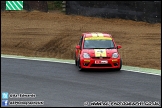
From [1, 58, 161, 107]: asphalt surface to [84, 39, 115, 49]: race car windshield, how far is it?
1.09 meters

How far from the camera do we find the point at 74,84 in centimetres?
1656

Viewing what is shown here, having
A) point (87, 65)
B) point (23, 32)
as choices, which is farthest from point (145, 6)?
point (87, 65)

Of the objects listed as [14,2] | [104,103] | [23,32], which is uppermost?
[14,2]

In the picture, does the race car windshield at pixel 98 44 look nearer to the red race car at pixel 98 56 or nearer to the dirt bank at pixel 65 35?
the red race car at pixel 98 56

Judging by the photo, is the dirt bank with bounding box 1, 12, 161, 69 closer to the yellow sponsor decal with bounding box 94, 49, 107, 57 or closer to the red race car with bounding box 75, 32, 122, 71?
the red race car with bounding box 75, 32, 122, 71

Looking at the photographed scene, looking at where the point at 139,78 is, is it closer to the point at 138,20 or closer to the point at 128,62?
the point at 128,62

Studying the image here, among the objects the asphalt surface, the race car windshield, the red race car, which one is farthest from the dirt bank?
the asphalt surface

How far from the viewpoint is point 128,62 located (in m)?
23.3

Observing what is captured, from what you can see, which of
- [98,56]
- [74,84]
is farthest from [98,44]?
[74,84]

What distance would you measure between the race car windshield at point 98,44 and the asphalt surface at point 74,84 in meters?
1.09

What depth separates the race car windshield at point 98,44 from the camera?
66.8ft

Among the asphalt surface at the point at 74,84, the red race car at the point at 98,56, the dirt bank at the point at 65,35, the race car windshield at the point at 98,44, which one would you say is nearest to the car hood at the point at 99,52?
the red race car at the point at 98,56

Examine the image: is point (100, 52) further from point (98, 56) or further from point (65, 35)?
point (65, 35)

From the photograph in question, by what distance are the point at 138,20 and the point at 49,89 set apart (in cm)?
1715
